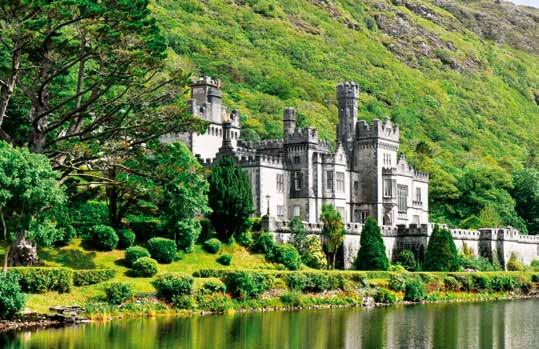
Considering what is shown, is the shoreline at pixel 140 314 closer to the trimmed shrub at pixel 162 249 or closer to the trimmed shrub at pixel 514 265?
the trimmed shrub at pixel 162 249

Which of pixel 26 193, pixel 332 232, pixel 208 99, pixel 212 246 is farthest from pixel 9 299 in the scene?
pixel 208 99

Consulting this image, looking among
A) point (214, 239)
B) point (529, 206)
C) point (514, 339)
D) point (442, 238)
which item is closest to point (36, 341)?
point (514, 339)

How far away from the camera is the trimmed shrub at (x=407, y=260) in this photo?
75512 millimetres

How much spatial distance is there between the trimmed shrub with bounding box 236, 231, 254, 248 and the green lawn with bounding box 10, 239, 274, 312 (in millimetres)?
447

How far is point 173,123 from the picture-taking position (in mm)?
54750

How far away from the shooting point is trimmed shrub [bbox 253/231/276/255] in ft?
225

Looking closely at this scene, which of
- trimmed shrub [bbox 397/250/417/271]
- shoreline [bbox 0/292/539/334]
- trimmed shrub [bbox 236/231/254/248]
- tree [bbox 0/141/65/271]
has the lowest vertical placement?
shoreline [bbox 0/292/539/334]

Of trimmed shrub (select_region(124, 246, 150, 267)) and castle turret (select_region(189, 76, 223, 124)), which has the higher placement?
castle turret (select_region(189, 76, 223, 124))

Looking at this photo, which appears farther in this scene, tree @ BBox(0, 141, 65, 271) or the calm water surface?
tree @ BBox(0, 141, 65, 271)

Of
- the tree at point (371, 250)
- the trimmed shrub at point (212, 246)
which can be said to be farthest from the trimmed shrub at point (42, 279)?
the tree at point (371, 250)

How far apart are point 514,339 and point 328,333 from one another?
26.9 feet

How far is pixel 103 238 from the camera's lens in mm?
60625

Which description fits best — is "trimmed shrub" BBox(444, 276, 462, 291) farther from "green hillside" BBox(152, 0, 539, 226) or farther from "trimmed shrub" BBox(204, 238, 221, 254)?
"green hillside" BBox(152, 0, 539, 226)

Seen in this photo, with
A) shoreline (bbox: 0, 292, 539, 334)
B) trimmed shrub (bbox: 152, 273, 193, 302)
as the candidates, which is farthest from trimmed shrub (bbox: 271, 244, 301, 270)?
trimmed shrub (bbox: 152, 273, 193, 302)
